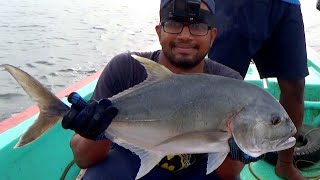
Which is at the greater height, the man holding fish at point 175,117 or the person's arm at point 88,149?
the man holding fish at point 175,117

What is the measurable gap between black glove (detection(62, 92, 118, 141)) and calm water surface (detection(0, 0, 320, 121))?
465 cm

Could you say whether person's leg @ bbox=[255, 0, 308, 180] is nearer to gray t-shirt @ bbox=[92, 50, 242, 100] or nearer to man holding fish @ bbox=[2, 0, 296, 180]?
gray t-shirt @ bbox=[92, 50, 242, 100]

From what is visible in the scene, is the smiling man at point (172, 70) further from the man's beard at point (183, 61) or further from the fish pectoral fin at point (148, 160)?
the fish pectoral fin at point (148, 160)

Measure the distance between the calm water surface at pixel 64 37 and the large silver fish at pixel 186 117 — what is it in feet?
15.4

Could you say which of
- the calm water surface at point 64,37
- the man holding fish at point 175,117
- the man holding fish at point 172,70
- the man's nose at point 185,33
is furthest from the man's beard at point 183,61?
the calm water surface at point 64,37

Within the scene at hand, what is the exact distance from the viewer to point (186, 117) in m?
1.86

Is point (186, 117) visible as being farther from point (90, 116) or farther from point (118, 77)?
point (118, 77)

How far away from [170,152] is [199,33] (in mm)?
744

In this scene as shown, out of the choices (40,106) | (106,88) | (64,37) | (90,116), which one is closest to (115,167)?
(106,88)

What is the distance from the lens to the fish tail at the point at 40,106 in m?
1.83

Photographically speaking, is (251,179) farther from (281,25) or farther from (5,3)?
(5,3)

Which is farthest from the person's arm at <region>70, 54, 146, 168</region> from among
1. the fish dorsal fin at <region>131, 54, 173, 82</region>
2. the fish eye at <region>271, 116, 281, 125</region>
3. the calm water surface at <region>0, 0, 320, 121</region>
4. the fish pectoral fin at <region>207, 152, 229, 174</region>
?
the calm water surface at <region>0, 0, 320, 121</region>

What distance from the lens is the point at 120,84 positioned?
244 centimetres

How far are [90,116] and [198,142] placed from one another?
1.71 feet
